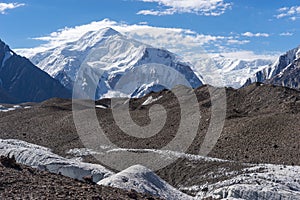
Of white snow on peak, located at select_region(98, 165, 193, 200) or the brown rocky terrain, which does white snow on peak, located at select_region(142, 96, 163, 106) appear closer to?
the brown rocky terrain

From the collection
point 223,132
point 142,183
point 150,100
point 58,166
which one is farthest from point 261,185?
point 150,100

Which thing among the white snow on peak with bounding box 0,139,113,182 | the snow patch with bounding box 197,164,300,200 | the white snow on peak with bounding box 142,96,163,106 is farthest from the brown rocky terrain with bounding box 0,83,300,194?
the white snow on peak with bounding box 142,96,163,106

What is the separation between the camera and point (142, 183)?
27609mm

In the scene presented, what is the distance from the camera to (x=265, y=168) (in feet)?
114

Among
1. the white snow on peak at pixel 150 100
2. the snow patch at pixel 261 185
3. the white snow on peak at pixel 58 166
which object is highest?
the white snow on peak at pixel 150 100

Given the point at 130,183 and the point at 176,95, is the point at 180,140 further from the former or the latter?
the point at 176,95

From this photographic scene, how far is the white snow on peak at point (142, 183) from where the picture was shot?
2635cm

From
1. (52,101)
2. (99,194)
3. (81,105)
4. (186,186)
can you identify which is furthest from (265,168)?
(52,101)

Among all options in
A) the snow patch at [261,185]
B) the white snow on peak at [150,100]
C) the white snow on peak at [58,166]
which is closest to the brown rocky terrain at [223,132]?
the snow patch at [261,185]

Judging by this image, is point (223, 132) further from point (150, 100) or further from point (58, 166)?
point (150, 100)

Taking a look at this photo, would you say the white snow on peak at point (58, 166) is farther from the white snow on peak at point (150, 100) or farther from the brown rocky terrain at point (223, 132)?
the white snow on peak at point (150, 100)

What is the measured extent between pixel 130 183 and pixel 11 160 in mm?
7291

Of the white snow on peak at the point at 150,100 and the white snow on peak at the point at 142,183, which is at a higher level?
the white snow on peak at the point at 150,100

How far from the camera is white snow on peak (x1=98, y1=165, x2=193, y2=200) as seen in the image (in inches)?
1037
